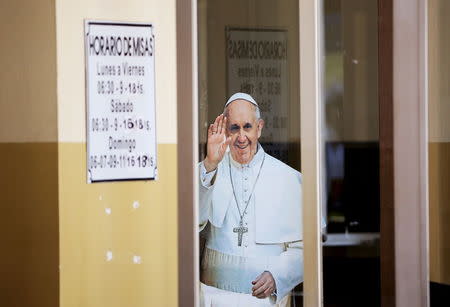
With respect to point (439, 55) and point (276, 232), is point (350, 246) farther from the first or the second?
point (439, 55)

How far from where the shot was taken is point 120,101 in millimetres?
2324

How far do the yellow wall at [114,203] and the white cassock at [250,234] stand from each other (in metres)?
0.12

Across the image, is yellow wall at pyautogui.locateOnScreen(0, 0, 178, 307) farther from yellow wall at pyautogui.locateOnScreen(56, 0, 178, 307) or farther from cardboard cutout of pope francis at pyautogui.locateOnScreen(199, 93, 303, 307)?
cardboard cutout of pope francis at pyautogui.locateOnScreen(199, 93, 303, 307)

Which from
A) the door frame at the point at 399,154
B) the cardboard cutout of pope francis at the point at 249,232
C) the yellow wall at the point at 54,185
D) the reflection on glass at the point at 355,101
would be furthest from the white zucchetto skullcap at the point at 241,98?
the yellow wall at the point at 54,185

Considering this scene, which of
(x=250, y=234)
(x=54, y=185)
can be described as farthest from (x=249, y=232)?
(x=54, y=185)

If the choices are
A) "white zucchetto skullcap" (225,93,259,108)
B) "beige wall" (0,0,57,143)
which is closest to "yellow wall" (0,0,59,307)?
"beige wall" (0,0,57,143)

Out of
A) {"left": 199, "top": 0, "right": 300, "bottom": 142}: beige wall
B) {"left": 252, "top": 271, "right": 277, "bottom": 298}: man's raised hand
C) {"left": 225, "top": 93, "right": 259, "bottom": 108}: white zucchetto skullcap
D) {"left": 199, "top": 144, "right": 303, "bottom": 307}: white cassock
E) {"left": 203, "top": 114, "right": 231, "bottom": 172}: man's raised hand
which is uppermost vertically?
{"left": 199, "top": 0, "right": 300, "bottom": 142}: beige wall

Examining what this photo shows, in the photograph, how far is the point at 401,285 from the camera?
2285 millimetres

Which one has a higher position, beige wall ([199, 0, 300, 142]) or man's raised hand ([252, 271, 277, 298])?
Answer: beige wall ([199, 0, 300, 142])

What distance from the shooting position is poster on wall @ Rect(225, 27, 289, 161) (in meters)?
2.36

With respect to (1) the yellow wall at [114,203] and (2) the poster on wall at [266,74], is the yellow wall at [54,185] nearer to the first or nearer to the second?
(1) the yellow wall at [114,203]

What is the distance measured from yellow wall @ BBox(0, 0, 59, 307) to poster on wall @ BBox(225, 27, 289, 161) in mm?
611

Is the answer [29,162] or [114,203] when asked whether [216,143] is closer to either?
[114,203]

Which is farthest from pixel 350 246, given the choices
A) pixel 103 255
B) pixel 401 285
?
pixel 103 255
